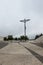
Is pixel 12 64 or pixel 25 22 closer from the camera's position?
pixel 12 64

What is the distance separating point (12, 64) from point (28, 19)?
9489 centimetres

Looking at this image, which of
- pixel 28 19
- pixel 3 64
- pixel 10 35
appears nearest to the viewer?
pixel 3 64

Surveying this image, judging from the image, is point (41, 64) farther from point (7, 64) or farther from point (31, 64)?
point (7, 64)

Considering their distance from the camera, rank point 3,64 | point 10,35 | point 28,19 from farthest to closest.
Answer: point 10,35 < point 28,19 < point 3,64

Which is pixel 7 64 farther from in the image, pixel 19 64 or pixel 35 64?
pixel 35 64

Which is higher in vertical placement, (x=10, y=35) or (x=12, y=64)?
(x=12, y=64)

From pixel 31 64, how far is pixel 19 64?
811mm

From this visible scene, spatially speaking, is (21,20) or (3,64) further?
(21,20)

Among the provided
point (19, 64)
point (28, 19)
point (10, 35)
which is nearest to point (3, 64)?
point (19, 64)

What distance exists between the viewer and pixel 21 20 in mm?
107562

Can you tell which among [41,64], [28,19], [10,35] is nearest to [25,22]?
[28,19]

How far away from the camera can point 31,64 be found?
467 inches

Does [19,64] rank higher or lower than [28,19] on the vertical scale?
higher

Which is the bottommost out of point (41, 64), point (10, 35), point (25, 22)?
point (10, 35)
